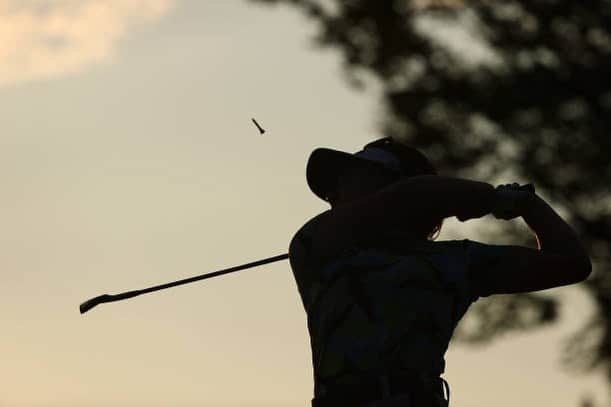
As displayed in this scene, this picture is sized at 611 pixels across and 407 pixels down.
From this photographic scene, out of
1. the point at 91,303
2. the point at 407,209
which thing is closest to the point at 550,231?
the point at 407,209

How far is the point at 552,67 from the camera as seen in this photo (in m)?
18.4

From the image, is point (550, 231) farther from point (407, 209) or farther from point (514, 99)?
point (514, 99)

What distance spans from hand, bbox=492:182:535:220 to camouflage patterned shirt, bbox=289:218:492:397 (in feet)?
0.51

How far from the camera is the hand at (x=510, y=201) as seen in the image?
589 cm

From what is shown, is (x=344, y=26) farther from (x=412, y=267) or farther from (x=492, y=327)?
(x=412, y=267)

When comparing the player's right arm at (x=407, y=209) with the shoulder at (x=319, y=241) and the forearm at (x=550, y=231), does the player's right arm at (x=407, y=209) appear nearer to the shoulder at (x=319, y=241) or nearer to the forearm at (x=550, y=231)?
the shoulder at (x=319, y=241)

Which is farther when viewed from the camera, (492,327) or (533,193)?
(492,327)

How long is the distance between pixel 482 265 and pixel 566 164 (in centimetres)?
1283

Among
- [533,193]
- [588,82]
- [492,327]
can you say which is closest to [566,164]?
[588,82]

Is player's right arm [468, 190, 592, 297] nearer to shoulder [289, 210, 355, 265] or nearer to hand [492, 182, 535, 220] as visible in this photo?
hand [492, 182, 535, 220]

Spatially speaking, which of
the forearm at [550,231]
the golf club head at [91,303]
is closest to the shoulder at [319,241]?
the forearm at [550,231]

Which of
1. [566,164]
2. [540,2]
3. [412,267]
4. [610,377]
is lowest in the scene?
[412,267]

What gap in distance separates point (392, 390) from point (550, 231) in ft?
2.79

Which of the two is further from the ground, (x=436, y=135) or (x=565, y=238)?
(x=436, y=135)
